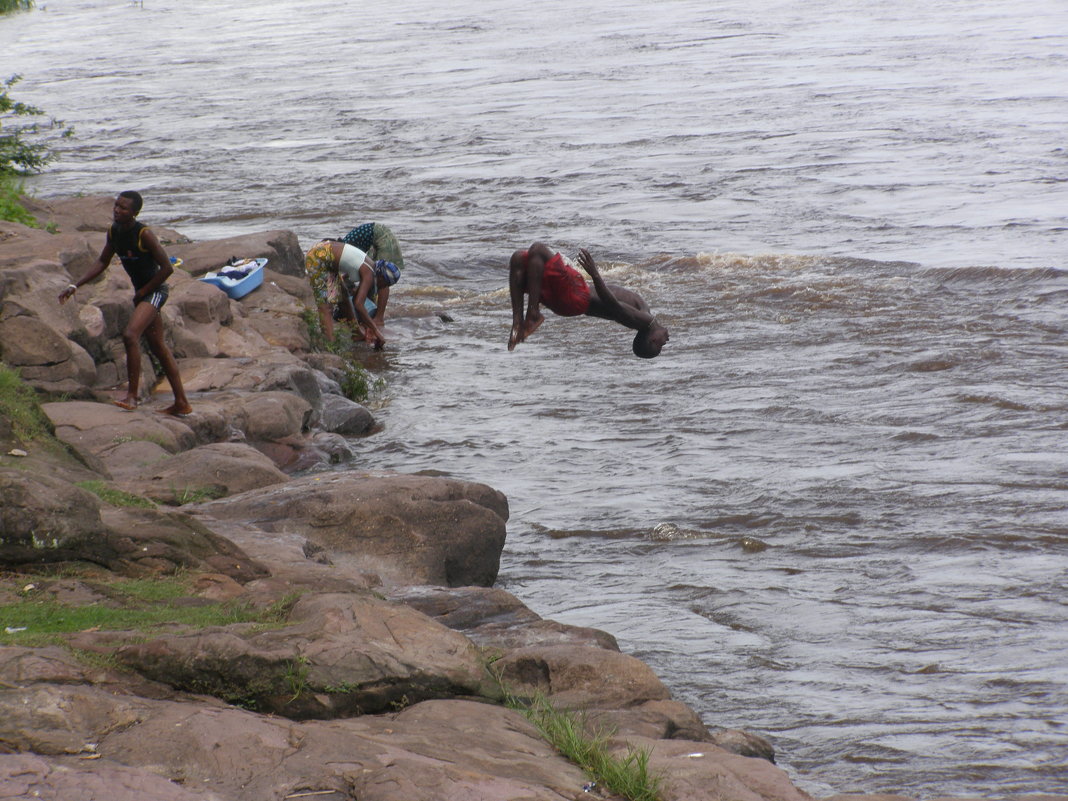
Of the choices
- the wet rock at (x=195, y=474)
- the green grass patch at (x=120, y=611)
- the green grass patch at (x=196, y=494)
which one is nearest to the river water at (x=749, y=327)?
the wet rock at (x=195, y=474)

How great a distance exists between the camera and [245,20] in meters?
62.5

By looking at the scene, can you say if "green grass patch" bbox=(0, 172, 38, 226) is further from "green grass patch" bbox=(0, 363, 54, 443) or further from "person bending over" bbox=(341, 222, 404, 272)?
"green grass patch" bbox=(0, 363, 54, 443)

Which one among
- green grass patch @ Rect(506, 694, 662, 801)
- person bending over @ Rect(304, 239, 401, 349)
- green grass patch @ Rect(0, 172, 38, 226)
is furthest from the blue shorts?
green grass patch @ Rect(506, 694, 662, 801)

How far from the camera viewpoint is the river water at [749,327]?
877cm

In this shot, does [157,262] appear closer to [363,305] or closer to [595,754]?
[363,305]

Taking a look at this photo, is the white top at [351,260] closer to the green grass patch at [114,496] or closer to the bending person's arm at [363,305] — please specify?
the bending person's arm at [363,305]

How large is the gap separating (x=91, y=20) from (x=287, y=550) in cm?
6208

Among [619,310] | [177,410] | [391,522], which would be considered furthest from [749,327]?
[391,522]

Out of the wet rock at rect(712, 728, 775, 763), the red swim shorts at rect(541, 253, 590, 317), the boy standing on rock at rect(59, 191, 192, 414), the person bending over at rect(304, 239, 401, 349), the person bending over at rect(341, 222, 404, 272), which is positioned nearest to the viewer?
the wet rock at rect(712, 728, 775, 763)

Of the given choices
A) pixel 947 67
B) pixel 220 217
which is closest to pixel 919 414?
pixel 220 217

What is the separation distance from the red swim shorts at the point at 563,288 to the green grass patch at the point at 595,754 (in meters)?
5.07

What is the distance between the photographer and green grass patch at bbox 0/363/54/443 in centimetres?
815

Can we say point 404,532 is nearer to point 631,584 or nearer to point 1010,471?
point 631,584

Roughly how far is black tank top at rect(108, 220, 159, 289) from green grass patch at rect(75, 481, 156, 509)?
379 cm
